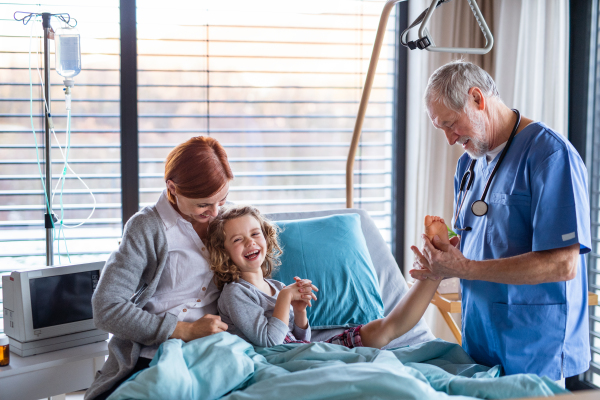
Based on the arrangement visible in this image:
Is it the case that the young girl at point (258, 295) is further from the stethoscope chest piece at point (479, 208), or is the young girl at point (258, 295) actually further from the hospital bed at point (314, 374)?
the stethoscope chest piece at point (479, 208)

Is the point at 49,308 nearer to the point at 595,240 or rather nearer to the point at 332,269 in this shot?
the point at 332,269

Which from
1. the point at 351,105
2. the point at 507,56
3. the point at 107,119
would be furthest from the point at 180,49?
the point at 507,56

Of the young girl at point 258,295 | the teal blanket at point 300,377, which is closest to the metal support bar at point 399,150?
the young girl at point 258,295

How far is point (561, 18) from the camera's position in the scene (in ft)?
8.86

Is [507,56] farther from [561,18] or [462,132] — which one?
[462,132]

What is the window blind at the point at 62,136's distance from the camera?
2.67 meters

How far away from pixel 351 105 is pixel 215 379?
82.1 inches

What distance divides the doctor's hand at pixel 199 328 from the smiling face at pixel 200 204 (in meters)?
0.32

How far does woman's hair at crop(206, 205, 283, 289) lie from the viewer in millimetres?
1728

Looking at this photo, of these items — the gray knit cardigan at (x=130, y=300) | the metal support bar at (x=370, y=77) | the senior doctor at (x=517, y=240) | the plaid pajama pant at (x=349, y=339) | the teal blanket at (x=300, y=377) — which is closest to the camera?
the teal blanket at (x=300, y=377)

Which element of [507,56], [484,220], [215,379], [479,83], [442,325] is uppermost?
[507,56]

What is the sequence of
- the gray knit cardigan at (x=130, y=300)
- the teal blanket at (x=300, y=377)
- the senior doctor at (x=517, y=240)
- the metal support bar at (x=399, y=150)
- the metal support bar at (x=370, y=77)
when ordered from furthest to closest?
the metal support bar at (x=399, y=150), the metal support bar at (x=370, y=77), the gray knit cardigan at (x=130, y=300), the senior doctor at (x=517, y=240), the teal blanket at (x=300, y=377)

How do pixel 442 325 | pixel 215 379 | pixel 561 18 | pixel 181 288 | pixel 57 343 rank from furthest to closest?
pixel 442 325
pixel 561 18
pixel 57 343
pixel 181 288
pixel 215 379

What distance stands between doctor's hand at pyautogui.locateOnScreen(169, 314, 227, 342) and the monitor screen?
21.3 inches
